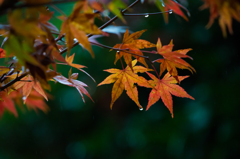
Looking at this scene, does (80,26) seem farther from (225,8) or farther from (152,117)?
(152,117)

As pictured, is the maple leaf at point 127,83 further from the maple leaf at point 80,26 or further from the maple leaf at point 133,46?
the maple leaf at point 80,26

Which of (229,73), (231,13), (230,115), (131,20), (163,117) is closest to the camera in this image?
(231,13)

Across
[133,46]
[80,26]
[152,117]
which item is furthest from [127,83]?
[152,117]

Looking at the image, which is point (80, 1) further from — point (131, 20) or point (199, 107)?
point (131, 20)

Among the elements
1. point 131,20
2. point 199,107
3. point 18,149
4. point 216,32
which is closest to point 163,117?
point 199,107

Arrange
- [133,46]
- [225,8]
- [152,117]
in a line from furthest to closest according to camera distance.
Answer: [152,117] < [133,46] < [225,8]

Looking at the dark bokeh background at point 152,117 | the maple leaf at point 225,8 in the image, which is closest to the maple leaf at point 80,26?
the maple leaf at point 225,8

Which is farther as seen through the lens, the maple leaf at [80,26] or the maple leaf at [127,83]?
the maple leaf at [127,83]
